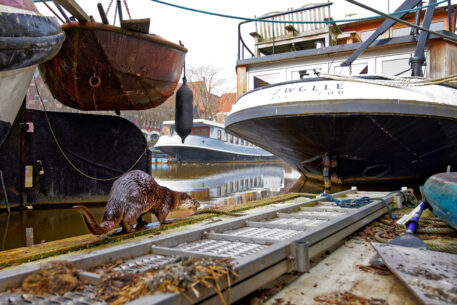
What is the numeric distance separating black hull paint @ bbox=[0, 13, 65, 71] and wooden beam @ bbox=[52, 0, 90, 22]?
291 mm

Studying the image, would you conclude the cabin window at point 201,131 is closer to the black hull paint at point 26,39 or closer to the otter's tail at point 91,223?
the black hull paint at point 26,39

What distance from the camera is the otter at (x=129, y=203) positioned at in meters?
3.03

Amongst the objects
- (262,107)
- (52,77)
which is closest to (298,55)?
(262,107)

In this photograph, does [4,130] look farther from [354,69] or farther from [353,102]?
[354,69]

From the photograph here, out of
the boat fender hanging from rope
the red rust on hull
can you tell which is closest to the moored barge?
the boat fender hanging from rope

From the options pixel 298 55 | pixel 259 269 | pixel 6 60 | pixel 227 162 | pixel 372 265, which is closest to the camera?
pixel 259 269

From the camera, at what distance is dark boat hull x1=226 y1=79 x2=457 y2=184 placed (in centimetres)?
614

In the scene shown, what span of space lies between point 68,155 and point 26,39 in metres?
3.52

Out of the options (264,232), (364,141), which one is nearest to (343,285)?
(264,232)

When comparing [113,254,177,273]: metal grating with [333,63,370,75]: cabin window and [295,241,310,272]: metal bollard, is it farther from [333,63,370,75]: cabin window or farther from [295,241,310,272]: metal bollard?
[333,63,370,75]: cabin window

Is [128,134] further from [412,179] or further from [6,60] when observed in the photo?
[412,179]

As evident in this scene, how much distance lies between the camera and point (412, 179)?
8492 mm

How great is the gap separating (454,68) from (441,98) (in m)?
1.56

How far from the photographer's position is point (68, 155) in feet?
24.5
